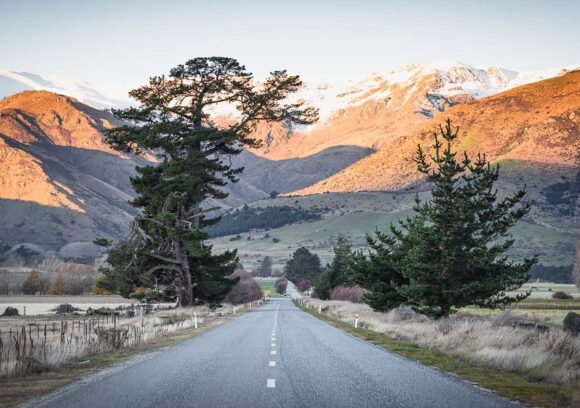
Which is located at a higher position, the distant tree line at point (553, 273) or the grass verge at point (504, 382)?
the distant tree line at point (553, 273)

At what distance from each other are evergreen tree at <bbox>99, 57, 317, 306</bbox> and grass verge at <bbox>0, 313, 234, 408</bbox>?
27215 mm

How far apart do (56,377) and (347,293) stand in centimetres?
7628

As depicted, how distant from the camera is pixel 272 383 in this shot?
15.2 meters

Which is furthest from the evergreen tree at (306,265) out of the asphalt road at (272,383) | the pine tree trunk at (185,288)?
the asphalt road at (272,383)

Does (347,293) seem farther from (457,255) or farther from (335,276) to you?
(457,255)

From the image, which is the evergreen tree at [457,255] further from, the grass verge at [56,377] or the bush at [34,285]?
the bush at [34,285]

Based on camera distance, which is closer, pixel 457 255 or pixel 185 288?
pixel 457 255

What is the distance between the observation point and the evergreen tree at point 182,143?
52.5m

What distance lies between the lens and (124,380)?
632 inches

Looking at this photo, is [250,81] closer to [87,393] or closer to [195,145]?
[195,145]

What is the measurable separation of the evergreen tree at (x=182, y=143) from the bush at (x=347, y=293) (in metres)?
34.0

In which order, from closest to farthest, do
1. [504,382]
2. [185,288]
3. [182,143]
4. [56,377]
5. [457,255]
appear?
[504,382]
[56,377]
[457,255]
[182,143]
[185,288]

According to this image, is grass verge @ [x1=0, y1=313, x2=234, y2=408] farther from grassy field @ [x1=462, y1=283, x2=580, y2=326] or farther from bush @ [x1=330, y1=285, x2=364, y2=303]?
bush @ [x1=330, y1=285, x2=364, y2=303]

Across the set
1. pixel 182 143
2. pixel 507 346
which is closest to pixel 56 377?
pixel 507 346
